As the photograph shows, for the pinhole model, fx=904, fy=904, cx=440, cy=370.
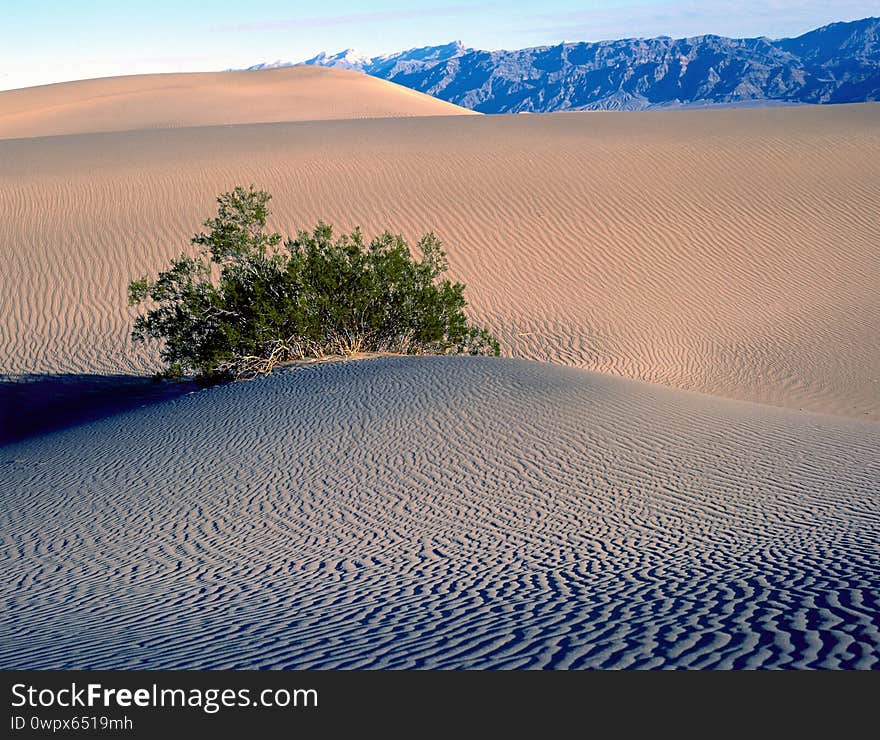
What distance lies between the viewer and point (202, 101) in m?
64.2

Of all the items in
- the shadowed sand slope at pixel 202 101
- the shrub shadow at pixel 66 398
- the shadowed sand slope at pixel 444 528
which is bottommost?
the shrub shadow at pixel 66 398

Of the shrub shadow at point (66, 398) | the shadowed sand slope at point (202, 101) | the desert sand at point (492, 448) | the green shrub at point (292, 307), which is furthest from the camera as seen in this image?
the shadowed sand slope at point (202, 101)

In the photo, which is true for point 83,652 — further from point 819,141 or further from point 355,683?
point 819,141

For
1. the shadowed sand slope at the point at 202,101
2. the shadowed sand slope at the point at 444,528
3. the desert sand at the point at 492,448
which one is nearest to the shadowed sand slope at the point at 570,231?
the desert sand at the point at 492,448

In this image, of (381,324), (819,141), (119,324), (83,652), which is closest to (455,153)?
(819,141)

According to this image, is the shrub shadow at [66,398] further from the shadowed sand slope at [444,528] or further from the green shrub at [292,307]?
the shadowed sand slope at [444,528]

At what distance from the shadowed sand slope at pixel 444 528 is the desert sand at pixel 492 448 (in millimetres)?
30

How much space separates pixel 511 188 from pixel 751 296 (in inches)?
292

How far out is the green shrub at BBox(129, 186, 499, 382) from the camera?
11789 mm

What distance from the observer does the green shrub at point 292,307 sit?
38.7ft

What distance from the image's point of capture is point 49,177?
24.3 m

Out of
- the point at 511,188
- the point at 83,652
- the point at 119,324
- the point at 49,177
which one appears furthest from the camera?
the point at 49,177

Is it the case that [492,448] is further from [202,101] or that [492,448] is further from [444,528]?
[202,101]

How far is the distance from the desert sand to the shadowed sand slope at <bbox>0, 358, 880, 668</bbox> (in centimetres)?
3
